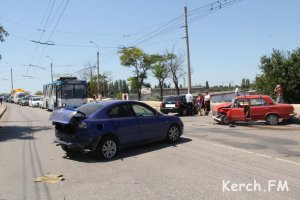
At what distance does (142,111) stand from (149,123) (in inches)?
15.8

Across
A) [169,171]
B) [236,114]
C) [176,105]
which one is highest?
[176,105]

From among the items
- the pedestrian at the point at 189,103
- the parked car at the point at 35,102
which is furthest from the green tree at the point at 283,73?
the parked car at the point at 35,102

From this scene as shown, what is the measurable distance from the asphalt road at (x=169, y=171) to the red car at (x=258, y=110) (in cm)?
407

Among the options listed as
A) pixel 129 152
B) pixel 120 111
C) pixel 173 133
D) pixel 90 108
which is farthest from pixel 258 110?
pixel 90 108

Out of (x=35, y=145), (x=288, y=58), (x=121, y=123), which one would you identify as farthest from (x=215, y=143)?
(x=288, y=58)

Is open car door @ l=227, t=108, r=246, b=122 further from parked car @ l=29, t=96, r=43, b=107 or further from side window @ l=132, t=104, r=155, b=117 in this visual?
parked car @ l=29, t=96, r=43, b=107

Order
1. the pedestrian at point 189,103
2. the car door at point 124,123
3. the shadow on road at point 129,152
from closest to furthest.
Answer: the shadow on road at point 129,152 < the car door at point 124,123 < the pedestrian at point 189,103

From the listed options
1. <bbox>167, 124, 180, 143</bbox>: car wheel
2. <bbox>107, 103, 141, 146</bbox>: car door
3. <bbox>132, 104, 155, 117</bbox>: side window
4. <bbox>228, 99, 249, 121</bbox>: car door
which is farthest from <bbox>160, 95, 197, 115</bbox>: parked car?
<bbox>107, 103, 141, 146</bbox>: car door

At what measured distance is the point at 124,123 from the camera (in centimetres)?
1018

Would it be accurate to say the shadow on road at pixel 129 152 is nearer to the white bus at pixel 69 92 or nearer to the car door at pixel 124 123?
the car door at pixel 124 123

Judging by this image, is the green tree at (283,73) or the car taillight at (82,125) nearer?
the car taillight at (82,125)

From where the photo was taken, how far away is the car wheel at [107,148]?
9.57 m

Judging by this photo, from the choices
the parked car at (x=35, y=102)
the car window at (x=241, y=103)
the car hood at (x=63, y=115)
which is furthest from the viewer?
the parked car at (x=35, y=102)

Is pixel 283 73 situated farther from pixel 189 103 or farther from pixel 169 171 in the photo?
pixel 169 171
